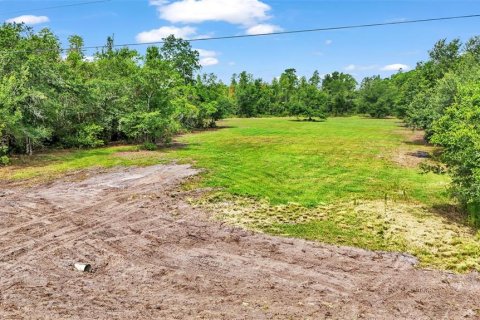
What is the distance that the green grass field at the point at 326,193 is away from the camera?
850 cm

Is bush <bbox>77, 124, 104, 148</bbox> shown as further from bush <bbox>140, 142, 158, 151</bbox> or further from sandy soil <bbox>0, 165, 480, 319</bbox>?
sandy soil <bbox>0, 165, 480, 319</bbox>

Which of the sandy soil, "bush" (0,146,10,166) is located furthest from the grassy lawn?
"bush" (0,146,10,166)

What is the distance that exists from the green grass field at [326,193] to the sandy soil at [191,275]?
87 cm

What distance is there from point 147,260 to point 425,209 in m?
7.95

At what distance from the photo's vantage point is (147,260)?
7.16m

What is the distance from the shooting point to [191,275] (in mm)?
6578

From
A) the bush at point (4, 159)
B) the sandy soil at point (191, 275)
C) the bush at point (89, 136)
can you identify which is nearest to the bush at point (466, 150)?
the sandy soil at point (191, 275)

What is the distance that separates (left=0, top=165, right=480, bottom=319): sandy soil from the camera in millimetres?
5496

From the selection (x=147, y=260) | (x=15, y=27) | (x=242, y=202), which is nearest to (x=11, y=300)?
(x=147, y=260)

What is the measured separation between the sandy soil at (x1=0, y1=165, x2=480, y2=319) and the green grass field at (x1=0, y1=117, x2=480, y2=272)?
0.87m

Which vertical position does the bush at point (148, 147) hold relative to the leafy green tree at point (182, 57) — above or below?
below

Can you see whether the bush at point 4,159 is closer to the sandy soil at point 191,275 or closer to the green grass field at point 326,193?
the green grass field at point 326,193

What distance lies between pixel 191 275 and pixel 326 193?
717cm

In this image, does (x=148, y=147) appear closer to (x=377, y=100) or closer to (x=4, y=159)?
(x=4, y=159)
